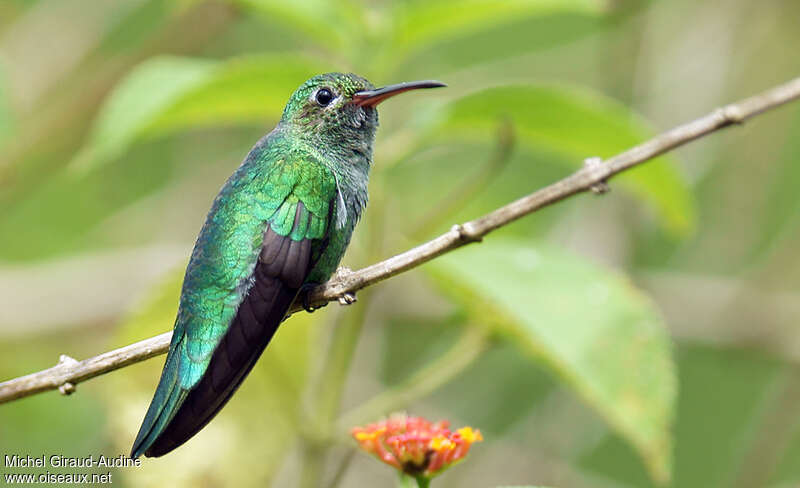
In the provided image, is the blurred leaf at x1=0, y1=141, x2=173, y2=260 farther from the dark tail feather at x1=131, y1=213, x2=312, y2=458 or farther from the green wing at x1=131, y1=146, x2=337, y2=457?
the dark tail feather at x1=131, y1=213, x2=312, y2=458

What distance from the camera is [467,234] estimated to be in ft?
7.04

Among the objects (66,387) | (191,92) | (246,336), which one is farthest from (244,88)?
(66,387)

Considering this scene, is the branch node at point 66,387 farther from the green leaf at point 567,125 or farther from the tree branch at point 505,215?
the green leaf at point 567,125

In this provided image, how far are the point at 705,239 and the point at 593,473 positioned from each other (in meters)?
1.36

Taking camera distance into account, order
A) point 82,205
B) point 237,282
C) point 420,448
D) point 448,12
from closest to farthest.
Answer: point 420,448, point 237,282, point 448,12, point 82,205

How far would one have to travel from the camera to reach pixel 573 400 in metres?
4.58

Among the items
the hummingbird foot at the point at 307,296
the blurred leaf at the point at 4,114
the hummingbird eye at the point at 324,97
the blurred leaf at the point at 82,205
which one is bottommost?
the hummingbird foot at the point at 307,296

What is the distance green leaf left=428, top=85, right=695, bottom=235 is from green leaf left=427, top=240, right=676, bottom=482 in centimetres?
42

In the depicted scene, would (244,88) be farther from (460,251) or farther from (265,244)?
(460,251)

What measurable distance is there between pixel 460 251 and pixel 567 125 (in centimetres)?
56

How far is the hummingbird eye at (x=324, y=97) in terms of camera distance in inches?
124

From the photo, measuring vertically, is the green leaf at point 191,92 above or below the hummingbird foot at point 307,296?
above

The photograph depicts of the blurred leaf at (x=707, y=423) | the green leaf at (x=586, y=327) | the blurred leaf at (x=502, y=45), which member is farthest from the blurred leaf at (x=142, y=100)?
the blurred leaf at (x=707, y=423)

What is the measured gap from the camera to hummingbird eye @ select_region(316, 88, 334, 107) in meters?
3.15
